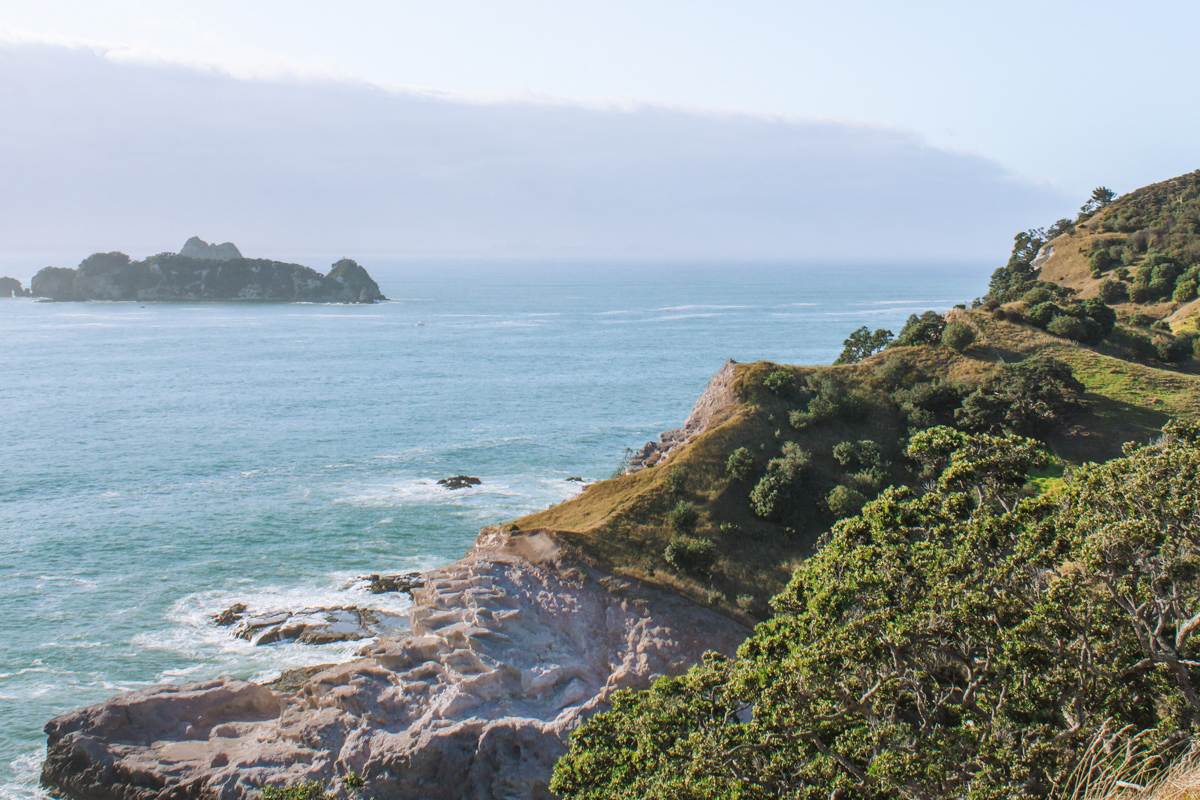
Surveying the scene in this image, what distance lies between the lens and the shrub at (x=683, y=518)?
44.2 metres

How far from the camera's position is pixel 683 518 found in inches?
1745

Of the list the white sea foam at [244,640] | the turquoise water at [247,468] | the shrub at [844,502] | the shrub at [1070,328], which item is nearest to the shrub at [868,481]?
the shrub at [844,502]

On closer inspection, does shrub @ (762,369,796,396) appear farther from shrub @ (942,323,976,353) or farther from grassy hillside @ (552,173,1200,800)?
grassy hillside @ (552,173,1200,800)

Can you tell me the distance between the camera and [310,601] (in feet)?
162

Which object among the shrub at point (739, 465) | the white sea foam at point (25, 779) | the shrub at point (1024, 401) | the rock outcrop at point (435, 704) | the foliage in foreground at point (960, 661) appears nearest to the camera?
the foliage in foreground at point (960, 661)

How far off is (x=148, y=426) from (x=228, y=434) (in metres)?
9.39

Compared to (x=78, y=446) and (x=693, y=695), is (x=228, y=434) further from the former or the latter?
(x=693, y=695)

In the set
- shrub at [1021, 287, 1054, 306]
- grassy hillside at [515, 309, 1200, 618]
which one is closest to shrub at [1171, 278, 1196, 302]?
shrub at [1021, 287, 1054, 306]

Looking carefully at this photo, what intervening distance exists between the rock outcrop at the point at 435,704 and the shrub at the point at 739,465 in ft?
29.3

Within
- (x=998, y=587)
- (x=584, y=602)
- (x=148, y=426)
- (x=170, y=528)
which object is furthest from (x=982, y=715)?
(x=148, y=426)

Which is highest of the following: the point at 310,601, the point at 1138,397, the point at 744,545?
the point at 1138,397

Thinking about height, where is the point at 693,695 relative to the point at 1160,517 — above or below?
below

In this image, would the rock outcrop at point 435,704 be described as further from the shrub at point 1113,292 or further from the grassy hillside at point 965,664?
the shrub at point 1113,292

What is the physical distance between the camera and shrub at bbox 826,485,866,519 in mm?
44594
